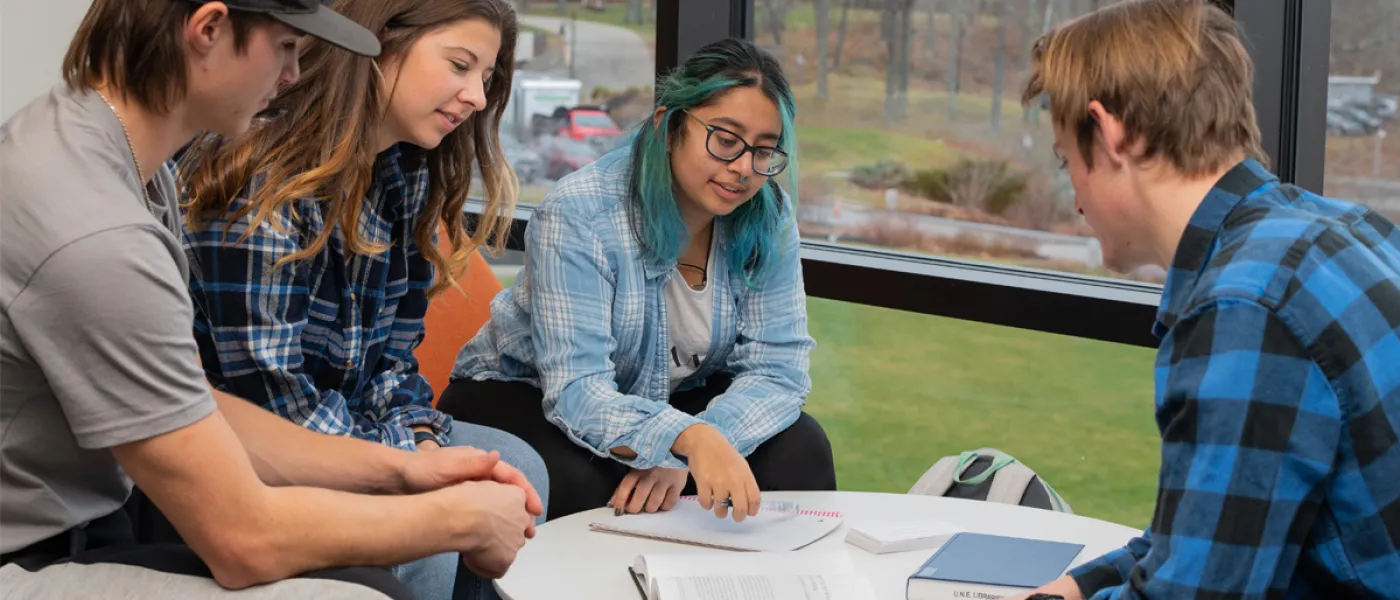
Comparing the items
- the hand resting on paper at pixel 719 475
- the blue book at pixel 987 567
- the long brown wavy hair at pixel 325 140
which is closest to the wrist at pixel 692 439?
the hand resting on paper at pixel 719 475

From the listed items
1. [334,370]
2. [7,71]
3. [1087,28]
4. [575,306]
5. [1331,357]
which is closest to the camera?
[1331,357]

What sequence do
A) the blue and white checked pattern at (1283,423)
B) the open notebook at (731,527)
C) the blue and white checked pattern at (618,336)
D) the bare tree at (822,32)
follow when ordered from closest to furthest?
the blue and white checked pattern at (1283,423), the open notebook at (731,527), the blue and white checked pattern at (618,336), the bare tree at (822,32)

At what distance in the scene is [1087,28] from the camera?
1.34 meters

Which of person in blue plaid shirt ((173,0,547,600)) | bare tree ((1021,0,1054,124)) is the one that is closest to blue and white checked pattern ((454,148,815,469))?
person in blue plaid shirt ((173,0,547,600))

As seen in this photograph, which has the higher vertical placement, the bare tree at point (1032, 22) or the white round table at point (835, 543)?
the bare tree at point (1032, 22)

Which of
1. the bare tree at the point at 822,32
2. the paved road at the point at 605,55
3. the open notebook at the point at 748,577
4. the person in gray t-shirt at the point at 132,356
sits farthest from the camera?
the paved road at the point at 605,55

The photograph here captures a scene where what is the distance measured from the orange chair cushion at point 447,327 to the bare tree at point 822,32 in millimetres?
1656

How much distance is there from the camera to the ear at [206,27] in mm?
1308

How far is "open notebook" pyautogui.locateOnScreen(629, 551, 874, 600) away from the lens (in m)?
1.57

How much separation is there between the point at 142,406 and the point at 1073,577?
3.39 ft

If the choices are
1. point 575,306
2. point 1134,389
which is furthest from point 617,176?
point 1134,389

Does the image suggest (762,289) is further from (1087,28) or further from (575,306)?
(1087,28)

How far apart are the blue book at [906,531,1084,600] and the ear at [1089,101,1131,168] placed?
21.8 inches

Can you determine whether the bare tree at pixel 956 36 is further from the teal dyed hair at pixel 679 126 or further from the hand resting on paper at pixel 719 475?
the hand resting on paper at pixel 719 475
